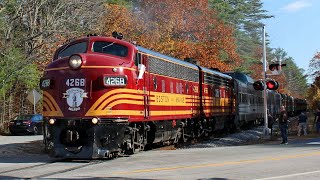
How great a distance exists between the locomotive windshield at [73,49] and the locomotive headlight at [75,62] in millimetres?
758

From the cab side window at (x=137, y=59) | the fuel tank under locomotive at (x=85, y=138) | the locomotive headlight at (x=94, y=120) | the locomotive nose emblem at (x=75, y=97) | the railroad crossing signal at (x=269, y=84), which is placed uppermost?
the cab side window at (x=137, y=59)

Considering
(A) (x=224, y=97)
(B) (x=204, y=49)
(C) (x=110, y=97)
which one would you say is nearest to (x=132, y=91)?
(C) (x=110, y=97)

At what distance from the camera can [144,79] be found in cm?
1566

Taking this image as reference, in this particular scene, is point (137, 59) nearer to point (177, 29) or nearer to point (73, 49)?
point (73, 49)

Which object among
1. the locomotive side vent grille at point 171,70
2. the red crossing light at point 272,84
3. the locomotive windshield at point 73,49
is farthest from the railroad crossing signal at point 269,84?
the locomotive windshield at point 73,49

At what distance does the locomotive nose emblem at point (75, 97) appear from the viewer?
14016 mm

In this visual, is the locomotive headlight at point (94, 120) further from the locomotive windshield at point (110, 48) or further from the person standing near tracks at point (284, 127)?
the person standing near tracks at point (284, 127)

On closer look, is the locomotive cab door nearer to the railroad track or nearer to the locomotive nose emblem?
the locomotive nose emblem

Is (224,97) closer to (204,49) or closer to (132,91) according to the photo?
(132,91)

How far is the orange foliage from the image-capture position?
44844mm

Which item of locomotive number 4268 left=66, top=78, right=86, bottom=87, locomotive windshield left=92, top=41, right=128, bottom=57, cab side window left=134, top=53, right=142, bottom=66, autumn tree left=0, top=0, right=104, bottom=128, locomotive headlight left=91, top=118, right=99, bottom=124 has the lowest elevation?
locomotive headlight left=91, top=118, right=99, bottom=124

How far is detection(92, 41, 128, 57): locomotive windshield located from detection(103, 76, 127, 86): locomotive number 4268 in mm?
1090

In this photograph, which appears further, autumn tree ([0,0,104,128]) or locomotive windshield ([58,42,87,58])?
autumn tree ([0,0,104,128])

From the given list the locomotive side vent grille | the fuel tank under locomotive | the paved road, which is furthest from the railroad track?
the locomotive side vent grille
